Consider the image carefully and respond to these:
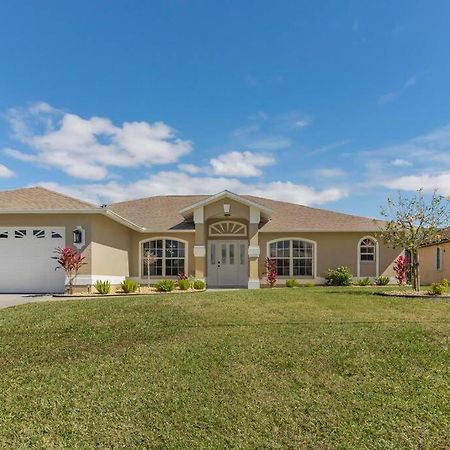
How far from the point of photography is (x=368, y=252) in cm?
2123

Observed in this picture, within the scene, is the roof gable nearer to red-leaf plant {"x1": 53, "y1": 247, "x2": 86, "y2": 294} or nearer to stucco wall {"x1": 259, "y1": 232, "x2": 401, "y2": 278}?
stucco wall {"x1": 259, "y1": 232, "x2": 401, "y2": 278}

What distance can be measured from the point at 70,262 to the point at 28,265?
2346mm

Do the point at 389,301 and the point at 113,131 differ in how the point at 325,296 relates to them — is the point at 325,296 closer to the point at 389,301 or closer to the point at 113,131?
the point at 389,301

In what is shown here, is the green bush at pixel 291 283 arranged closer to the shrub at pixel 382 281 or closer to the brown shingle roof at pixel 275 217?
the brown shingle roof at pixel 275 217

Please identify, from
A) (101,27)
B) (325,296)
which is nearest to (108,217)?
(101,27)

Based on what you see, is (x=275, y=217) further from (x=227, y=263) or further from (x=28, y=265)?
(x=28, y=265)

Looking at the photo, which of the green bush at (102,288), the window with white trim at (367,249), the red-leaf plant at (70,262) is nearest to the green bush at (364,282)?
the window with white trim at (367,249)

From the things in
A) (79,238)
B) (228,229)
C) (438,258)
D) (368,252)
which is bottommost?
(438,258)

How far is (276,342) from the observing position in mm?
7027

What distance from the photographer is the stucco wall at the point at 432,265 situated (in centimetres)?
2433

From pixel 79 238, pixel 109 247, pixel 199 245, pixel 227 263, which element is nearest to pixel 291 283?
pixel 227 263

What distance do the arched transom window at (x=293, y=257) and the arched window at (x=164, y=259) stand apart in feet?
15.4

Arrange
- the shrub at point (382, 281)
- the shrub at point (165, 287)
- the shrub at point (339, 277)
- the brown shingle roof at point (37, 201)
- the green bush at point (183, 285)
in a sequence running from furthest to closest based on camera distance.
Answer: the shrub at point (382, 281)
the shrub at point (339, 277)
the green bush at point (183, 285)
the shrub at point (165, 287)
the brown shingle roof at point (37, 201)

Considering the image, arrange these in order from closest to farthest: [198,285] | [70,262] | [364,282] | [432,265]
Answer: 1. [70,262]
2. [198,285]
3. [364,282]
4. [432,265]
